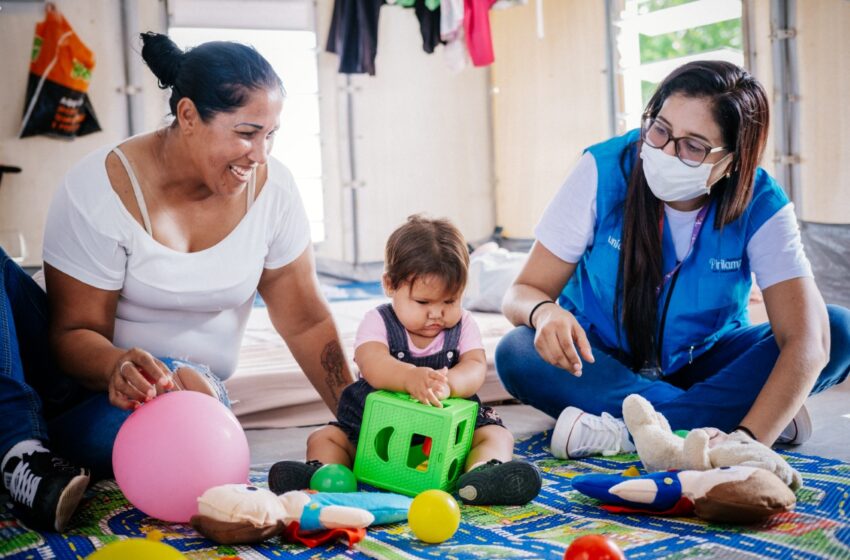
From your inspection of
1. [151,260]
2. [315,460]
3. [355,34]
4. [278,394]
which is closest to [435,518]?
[315,460]

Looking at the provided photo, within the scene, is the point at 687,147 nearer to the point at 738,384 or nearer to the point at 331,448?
the point at 738,384

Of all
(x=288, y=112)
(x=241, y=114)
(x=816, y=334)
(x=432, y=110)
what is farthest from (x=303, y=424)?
(x=432, y=110)

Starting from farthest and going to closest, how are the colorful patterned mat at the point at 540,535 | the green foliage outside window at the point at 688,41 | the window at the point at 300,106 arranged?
the green foliage outside window at the point at 688,41 → the window at the point at 300,106 → the colorful patterned mat at the point at 540,535

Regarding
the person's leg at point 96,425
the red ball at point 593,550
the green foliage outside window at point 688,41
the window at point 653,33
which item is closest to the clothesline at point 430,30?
the window at point 653,33

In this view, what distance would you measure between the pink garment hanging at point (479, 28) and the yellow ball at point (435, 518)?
4085mm

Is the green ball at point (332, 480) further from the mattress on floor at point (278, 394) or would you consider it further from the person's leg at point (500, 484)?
the mattress on floor at point (278, 394)

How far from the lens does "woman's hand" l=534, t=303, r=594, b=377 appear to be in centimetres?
172

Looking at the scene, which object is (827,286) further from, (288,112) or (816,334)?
(288,112)

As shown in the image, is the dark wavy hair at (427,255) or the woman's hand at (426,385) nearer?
the woman's hand at (426,385)

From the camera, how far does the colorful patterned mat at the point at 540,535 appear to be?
4.30 feet

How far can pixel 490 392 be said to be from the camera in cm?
267

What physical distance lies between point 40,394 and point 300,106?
3901mm

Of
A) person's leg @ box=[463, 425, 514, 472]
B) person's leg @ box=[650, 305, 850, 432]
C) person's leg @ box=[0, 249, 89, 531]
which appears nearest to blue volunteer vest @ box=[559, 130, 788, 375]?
person's leg @ box=[650, 305, 850, 432]

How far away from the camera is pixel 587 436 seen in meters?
1.95
